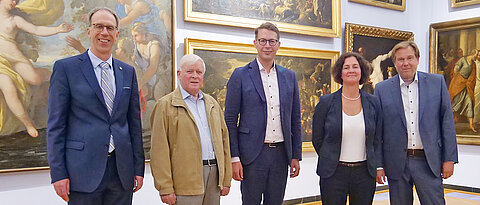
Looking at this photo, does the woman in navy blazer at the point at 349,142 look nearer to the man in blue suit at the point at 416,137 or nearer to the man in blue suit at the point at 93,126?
the man in blue suit at the point at 416,137

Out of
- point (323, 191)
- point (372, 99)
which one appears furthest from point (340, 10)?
point (323, 191)

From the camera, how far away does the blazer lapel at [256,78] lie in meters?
3.90

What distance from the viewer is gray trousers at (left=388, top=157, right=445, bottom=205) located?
3.96 meters

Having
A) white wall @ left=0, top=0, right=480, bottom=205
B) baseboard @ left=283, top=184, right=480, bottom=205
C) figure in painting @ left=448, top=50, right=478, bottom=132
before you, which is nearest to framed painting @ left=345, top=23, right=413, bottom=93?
white wall @ left=0, top=0, right=480, bottom=205

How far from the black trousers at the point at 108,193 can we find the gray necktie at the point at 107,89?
15cm

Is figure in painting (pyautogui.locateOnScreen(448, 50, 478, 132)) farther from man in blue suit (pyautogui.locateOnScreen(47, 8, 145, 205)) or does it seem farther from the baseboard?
man in blue suit (pyautogui.locateOnScreen(47, 8, 145, 205))

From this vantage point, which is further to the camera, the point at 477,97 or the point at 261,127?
the point at 477,97

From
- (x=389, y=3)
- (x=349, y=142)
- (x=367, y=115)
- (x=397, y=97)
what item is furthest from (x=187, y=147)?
(x=389, y=3)

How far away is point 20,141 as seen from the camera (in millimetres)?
4602

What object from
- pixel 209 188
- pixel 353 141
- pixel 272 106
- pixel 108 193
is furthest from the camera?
pixel 272 106

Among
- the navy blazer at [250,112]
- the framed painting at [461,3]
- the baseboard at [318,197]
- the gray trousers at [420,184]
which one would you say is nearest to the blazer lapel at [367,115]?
the gray trousers at [420,184]

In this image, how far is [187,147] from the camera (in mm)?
3320

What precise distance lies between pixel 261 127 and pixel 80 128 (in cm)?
154

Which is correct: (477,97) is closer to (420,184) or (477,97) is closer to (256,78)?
(420,184)
